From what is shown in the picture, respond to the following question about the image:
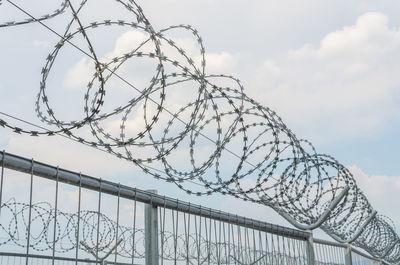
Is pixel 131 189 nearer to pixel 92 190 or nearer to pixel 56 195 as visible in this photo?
pixel 92 190

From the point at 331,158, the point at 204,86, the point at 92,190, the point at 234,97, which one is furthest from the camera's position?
the point at 331,158

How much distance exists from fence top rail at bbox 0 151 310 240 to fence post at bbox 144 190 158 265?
0.11 meters

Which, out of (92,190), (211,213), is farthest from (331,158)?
(92,190)

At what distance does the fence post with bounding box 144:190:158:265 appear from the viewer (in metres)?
6.88

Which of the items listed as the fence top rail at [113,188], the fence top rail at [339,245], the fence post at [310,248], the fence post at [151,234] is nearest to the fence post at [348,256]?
the fence top rail at [339,245]

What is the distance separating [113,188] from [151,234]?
89 cm

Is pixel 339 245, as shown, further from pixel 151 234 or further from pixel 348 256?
pixel 151 234

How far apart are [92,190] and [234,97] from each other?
113 inches

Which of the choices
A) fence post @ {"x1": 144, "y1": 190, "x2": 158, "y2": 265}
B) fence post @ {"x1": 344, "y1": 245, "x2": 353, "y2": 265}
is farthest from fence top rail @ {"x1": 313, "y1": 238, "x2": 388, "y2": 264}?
fence post @ {"x1": 144, "y1": 190, "x2": 158, "y2": 265}

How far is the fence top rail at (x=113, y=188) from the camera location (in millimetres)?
5113

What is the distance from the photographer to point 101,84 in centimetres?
518

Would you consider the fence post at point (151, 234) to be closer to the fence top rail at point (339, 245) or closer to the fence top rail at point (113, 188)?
the fence top rail at point (113, 188)

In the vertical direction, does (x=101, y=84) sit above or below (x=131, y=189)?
above

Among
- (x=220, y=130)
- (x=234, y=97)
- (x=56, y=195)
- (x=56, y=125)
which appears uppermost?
(x=234, y=97)
